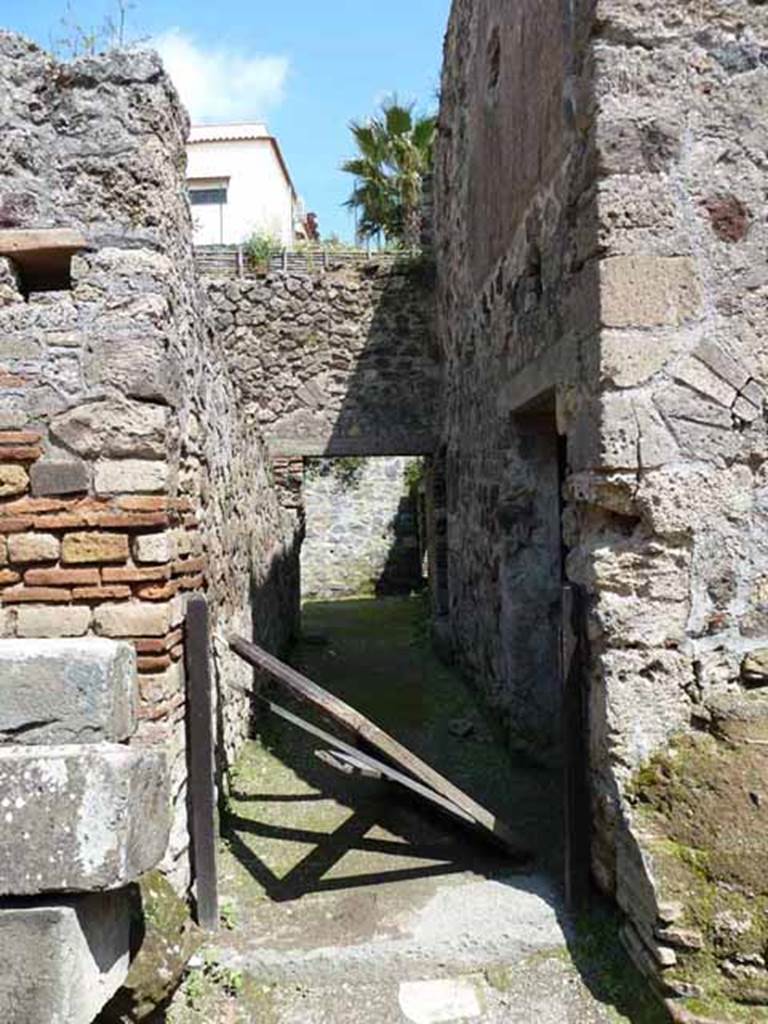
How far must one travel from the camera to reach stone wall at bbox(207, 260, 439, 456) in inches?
349

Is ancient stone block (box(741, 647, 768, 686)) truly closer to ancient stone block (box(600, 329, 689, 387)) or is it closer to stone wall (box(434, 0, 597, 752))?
ancient stone block (box(600, 329, 689, 387))

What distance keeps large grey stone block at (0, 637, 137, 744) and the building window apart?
823 inches

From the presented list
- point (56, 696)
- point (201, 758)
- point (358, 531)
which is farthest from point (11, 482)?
point (358, 531)

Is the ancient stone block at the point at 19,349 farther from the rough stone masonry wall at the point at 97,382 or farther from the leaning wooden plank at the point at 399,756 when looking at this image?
the leaning wooden plank at the point at 399,756

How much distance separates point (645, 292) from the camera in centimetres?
289

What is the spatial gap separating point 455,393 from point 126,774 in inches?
236

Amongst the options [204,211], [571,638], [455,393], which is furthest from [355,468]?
[571,638]

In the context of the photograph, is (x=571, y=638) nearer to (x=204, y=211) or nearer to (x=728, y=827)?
(x=728, y=827)

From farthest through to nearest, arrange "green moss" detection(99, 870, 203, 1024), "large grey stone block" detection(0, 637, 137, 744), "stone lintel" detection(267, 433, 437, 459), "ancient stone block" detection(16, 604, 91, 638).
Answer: "stone lintel" detection(267, 433, 437, 459), "ancient stone block" detection(16, 604, 91, 638), "green moss" detection(99, 870, 203, 1024), "large grey stone block" detection(0, 637, 137, 744)

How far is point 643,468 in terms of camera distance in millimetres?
2875

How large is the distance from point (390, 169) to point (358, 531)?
7049mm

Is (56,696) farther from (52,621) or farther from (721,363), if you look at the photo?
(721,363)

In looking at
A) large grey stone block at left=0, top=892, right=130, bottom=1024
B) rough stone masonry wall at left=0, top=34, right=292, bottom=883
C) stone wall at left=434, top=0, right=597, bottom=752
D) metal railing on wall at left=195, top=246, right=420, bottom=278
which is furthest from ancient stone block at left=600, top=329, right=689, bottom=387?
metal railing on wall at left=195, top=246, right=420, bottom=278

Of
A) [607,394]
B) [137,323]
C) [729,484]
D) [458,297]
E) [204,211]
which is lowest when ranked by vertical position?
[729,484]
